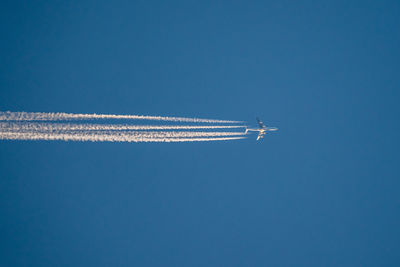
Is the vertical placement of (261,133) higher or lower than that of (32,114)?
higher

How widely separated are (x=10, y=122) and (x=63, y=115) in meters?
2.15

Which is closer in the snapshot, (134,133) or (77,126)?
(77,126)

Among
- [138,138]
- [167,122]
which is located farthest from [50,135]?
[167,122]

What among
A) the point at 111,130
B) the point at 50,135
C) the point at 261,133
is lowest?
the point at 50,135

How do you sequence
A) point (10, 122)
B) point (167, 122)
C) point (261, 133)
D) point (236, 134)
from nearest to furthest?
point (10, 122)
point (167, 122)
point (236, 134)
point (261, 133)

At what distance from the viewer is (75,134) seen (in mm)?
13375

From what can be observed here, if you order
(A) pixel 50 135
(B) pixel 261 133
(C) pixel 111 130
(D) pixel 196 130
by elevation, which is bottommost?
(A) pixel 50 135

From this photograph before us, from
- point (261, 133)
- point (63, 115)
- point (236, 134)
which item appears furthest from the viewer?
point (261, 133)

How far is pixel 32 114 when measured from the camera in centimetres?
1348

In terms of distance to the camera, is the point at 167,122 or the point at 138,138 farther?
the point at 167,122

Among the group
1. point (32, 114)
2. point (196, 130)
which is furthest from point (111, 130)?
point (196, 130)

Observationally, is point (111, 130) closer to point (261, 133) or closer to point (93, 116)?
point (93, 116)

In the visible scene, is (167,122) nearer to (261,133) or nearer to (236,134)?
(236,134)

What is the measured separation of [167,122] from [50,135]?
19.9 ft
